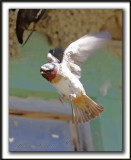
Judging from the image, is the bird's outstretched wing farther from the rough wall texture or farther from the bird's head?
the rough wall texture

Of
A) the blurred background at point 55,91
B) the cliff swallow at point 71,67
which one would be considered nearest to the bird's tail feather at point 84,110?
the cliff swallow at point 71,67

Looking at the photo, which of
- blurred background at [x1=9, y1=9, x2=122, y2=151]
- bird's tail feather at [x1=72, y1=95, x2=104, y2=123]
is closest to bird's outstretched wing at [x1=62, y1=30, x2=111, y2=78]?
bird's tail feather at [x1=72, y1=95, x2=104, y2=123]

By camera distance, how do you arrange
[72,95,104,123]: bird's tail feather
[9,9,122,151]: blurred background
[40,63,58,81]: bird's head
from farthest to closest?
1. [9,9,122,151]: blurred background
2. [72,95,104,123]: bird's tail feather
3. [40,63,58,81]: bird's head

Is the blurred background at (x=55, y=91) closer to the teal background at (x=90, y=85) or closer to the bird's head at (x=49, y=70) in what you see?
the teal background at (x=90, y=85)

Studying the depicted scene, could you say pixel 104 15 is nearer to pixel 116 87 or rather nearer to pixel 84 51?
pixel 116 87

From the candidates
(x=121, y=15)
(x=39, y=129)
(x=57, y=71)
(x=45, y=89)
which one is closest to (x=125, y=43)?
(x=121, y=15)

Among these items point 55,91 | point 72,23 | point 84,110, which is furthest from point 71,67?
point 72,23
